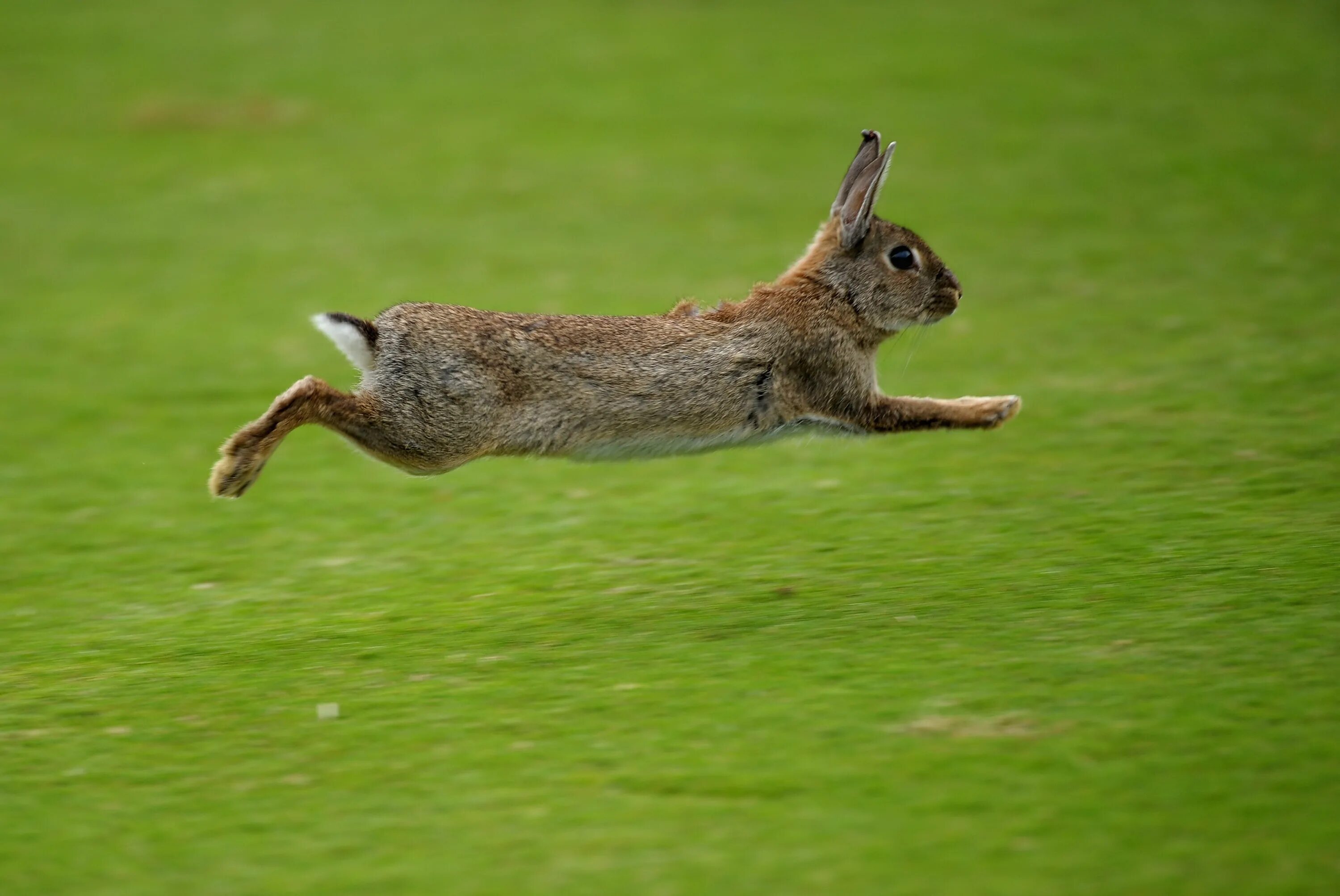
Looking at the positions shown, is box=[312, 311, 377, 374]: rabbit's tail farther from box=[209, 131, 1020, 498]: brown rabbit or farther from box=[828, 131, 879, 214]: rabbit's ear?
box=[828, 131, 879, 214]: rabbit's ear

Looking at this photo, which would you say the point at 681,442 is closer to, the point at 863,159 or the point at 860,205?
the point at 860,205

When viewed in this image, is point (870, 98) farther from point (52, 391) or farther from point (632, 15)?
point (52, 391)

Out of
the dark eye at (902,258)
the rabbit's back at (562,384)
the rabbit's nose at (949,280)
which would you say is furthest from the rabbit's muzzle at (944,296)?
the rabbit's back at (562,384)

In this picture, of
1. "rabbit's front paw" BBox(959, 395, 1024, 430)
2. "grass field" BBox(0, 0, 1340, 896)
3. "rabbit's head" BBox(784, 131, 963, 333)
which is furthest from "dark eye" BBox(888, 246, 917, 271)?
"grass field" BBox(0, 0, 1340, 896)

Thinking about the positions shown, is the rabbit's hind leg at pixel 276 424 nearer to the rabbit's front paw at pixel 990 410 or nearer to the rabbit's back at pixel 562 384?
the rabbit's back at pixel 562 384

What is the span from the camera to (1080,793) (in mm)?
4957

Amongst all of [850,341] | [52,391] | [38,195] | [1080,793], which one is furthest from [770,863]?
[38,195]

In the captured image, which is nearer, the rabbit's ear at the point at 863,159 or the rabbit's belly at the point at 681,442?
the rabbit's belly at the point at 681,442

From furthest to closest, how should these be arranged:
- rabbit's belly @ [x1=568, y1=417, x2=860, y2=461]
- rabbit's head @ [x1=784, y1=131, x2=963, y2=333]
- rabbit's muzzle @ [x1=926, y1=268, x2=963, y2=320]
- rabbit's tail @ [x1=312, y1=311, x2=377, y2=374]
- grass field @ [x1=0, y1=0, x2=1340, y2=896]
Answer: rabbit's muzzle @ [x1=926, y1=268, x2=963, y2=320]
rabbit's head @ [x1=784, y1=131, x2=963, y2=333]
rabbit's belly @ [x1=568, y1=417, x2=860, y2=461]
rabbit's tail @ [x1=312, y1=311, x2=377, y2=374]
grass field @ [x1=0, y1=0, x2=1340, y2=896]

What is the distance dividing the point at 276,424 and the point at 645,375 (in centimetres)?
172

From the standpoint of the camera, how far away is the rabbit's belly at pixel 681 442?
7043 millimetres

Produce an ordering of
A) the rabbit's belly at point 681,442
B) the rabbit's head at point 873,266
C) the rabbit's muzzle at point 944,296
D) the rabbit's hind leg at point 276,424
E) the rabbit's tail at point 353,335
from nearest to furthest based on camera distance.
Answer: the rabbit's hind leg at point 276,424 → the rabbit's tail at point 353,335 → the rabbit's belly at point 681,442 → the rabbit's head at point 873,266 → the rabbit's muzzle at point 944,296

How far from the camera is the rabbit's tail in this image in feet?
22.2

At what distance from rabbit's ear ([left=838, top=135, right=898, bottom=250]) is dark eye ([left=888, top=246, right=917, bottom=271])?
7.2 inches
